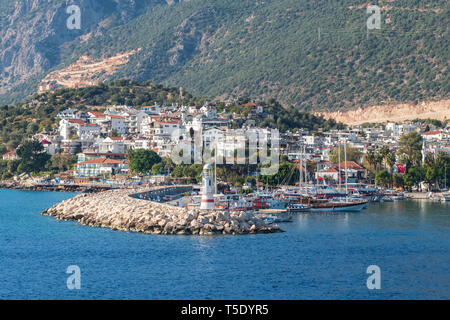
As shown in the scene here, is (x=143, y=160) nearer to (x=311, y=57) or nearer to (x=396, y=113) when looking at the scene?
(x=396, y=113)

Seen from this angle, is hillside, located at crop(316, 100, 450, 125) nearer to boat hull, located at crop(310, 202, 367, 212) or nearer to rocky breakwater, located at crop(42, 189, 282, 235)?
boat hull, located at crop(310, 202, 367, 212)

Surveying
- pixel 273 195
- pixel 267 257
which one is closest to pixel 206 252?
pixel 267 257

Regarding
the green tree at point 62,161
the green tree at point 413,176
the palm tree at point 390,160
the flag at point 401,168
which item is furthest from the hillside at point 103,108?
the green tree at point 413,176

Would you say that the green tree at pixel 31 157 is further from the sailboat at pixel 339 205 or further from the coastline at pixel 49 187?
the sailboat at pixel 339 205

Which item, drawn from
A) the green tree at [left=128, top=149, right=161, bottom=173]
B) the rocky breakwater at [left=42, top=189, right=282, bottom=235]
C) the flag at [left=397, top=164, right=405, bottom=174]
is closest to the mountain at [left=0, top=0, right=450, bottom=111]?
the flag at [left=397, top=164, right=405, bottom=174]

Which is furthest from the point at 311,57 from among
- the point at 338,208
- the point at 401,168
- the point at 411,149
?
the point at 338,208

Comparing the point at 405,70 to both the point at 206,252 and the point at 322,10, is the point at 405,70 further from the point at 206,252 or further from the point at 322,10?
the point at 206,252
